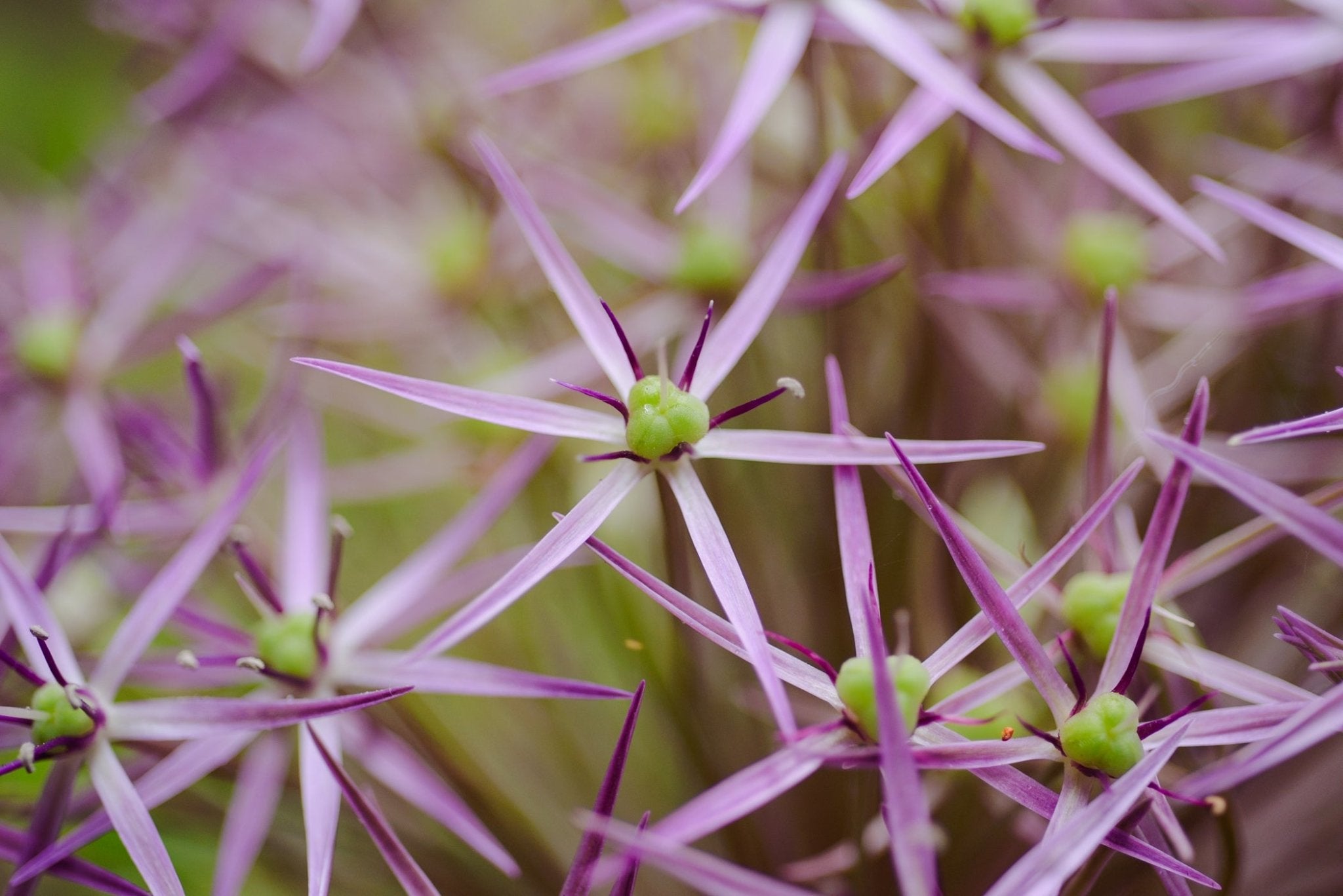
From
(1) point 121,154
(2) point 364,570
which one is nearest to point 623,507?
(2) point 364,570

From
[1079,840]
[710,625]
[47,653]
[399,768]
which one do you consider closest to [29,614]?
[47,653]

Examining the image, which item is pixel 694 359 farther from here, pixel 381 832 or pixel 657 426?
pixel 381 832

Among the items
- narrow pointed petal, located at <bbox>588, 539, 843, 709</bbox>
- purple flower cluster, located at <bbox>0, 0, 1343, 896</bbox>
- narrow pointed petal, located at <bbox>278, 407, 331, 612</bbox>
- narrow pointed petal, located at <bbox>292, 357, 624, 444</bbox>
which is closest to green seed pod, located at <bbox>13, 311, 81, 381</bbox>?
purple flower cluster, located at <bbox>0, 0, 1343, 896</bbox>

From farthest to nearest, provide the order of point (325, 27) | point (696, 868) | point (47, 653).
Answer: point (325, 27) → point (47, 653) → point (696, 868)

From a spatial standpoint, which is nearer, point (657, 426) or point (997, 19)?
point (657, 426)

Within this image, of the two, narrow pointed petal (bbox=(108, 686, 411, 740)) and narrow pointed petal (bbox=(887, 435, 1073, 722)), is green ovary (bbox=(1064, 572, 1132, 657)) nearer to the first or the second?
narrow pointed petal (bbox=(887, 435, 1073, 722))

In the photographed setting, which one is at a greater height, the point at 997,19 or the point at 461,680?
the point at 997,19
